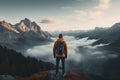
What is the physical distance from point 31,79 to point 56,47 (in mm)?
21438

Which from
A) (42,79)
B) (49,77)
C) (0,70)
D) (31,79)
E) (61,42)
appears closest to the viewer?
(61,42)

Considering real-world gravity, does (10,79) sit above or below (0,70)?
above

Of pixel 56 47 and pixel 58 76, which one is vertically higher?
pixel 56 47

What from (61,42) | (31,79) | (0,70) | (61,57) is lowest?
(0,70)

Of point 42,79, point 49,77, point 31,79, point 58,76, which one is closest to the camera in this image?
point 58,76

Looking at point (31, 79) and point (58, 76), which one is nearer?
point (58, 76)

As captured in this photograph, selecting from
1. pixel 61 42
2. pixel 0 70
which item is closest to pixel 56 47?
pixel 61 42

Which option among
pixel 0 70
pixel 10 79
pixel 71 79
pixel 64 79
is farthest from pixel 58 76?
pixel 0 70

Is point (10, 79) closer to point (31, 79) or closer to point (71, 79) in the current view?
point (31, 79)

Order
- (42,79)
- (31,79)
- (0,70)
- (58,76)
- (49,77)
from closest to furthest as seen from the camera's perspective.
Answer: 1. (58,76)
2. (49,77)
3. (42,79)
4. (31,79)
5. (0,70)

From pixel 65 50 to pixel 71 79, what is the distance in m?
10.2

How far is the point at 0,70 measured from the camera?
193750mm

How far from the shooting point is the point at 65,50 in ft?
112

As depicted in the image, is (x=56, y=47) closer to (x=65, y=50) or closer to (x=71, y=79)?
(x=65, y=50)
